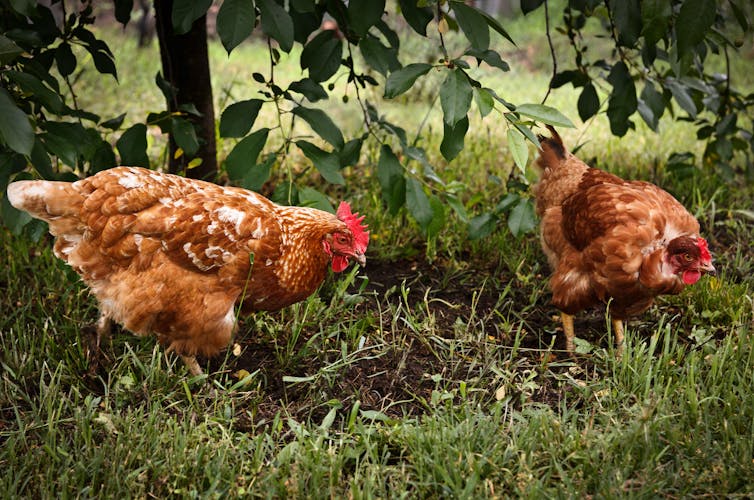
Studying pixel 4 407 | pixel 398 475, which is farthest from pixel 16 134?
pixel 398 475

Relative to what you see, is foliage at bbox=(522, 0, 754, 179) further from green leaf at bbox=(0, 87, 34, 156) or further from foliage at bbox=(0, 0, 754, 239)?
green leaf at bbox=(0, 87, 34, 156)

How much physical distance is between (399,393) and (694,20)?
1.71 metres

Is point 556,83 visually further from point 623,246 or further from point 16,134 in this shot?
point 16,134

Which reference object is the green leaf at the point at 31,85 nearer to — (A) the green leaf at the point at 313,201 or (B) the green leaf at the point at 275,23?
(B) the green leaf at the point at 275,23

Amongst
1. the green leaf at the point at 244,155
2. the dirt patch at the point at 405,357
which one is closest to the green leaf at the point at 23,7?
the green leaf at the point at 244,155

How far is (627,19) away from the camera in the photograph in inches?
98.7

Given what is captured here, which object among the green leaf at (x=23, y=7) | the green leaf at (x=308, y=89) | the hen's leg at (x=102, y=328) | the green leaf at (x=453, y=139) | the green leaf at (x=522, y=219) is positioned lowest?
the hen's leg at (x=102, y=328)

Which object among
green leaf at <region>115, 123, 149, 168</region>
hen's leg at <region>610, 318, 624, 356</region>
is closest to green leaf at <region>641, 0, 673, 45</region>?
hen's leg at <region>610, 318, 624, 356</region>

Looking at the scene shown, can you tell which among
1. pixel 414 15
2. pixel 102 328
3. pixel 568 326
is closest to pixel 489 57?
pixel 414 15

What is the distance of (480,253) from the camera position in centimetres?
383

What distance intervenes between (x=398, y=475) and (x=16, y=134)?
1.53m

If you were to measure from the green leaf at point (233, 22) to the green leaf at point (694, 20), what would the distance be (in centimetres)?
129

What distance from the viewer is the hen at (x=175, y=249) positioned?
2611mm

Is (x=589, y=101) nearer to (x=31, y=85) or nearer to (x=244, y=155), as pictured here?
(x=244, y=155)
